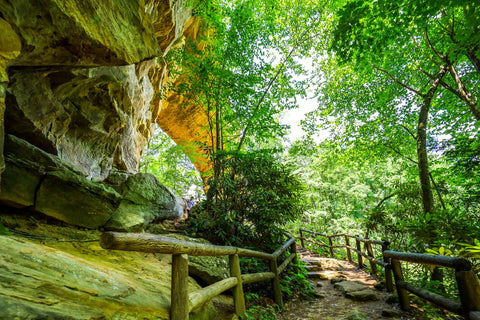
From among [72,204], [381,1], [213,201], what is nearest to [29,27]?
[72,204]

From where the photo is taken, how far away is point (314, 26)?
27.4 ft

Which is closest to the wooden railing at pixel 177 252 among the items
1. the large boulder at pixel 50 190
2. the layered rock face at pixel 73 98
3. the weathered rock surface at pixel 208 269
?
the weathered rock surface at pixel 208 269

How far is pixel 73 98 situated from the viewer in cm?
491

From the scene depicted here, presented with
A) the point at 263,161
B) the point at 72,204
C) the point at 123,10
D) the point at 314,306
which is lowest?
the point at 314,306

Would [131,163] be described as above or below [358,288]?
above

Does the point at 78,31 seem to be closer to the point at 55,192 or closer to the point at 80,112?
the point at 55,192

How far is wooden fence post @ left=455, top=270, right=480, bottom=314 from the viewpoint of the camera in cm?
195

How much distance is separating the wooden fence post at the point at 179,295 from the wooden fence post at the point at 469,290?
2.46m

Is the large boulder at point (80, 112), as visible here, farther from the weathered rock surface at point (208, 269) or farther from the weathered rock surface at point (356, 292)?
the weathered rock surface at point (356, 292)

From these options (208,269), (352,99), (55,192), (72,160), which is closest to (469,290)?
(208,269)

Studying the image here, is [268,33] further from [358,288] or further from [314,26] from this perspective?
[358,288]

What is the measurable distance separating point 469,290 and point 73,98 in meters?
6.97

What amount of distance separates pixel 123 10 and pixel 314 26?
23.6ft

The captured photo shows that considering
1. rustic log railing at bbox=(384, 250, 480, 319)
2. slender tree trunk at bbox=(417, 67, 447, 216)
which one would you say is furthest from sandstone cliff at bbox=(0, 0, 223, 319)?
slender tree trunk at bbox=(417, 67, 447, 216)
